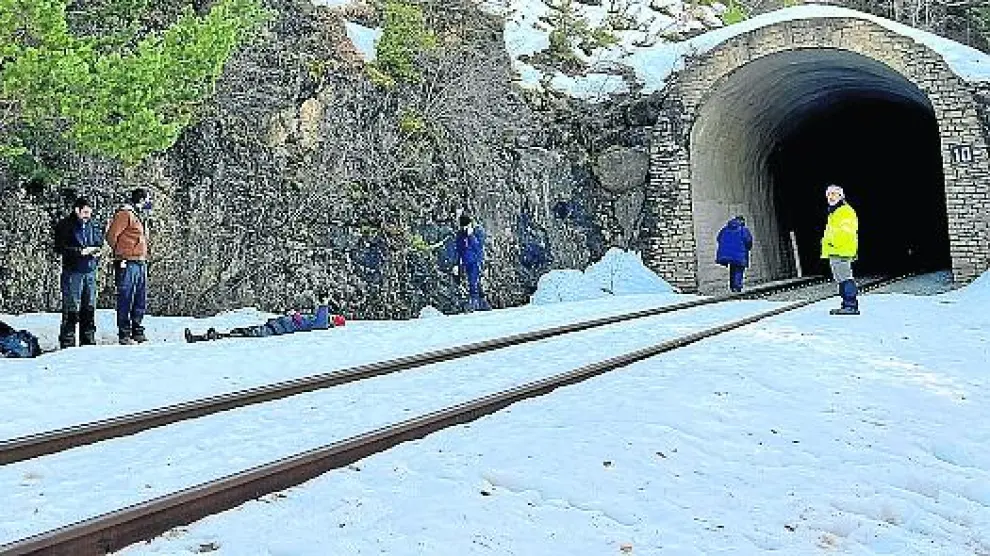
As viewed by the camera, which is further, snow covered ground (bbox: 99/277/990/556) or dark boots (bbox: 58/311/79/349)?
dark boots (bbox: 58/311/79/349)

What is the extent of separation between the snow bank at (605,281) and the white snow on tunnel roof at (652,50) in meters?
3.71

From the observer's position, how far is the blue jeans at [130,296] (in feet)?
31.3

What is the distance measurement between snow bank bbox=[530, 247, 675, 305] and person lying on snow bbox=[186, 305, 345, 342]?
669 cm

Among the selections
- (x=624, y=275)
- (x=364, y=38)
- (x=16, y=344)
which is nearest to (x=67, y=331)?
(x=16, y=344)

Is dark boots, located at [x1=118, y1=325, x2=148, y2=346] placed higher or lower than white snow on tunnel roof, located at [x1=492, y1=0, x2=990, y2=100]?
lower

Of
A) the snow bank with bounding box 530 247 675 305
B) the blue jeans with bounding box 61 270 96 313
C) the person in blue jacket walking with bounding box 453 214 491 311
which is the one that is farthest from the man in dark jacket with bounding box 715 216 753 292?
the blue jeans with bounding box 61 270 96 313

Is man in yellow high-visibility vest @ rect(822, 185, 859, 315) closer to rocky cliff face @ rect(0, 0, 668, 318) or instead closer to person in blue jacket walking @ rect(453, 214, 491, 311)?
person in blue jacket walking @ rect(453, 214, 491, 311)

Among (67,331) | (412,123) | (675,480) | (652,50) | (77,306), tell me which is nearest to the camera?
(675,480)

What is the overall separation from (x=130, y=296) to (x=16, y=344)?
5.66 ft

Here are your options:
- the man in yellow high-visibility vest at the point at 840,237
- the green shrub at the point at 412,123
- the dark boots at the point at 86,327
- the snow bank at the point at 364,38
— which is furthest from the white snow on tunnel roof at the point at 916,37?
the dark boots at the point at 86,327

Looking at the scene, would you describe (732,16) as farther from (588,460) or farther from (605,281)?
(588,460)

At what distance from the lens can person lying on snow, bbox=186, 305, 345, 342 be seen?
10.1 metres

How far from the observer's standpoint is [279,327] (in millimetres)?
10586

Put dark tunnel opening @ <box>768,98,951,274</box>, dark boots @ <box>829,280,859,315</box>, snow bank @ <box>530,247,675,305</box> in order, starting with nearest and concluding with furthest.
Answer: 1. dark boots @ <box>829,280,859,315</box>
2. snow bank @ <box>530,247,675,305</box>
3. dark tunnel opening @ <box>768,98,951,274</box>
